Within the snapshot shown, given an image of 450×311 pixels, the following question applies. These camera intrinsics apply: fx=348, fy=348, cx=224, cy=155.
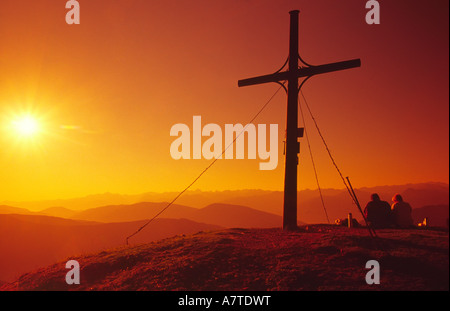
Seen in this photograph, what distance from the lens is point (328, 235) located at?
11500 millimetres

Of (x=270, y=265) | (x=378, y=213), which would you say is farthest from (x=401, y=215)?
(x=270, y=265)

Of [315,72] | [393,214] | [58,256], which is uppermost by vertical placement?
[315,72]

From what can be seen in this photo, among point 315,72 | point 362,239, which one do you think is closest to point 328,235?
point 362,239

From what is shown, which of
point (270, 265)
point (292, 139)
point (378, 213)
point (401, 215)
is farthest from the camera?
point (292, 139)

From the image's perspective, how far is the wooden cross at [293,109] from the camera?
525 inches

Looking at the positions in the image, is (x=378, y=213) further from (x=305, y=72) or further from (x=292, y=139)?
(x=305, y=72)

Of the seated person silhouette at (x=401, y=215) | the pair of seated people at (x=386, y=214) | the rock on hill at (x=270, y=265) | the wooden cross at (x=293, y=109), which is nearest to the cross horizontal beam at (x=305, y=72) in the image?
the wooden cross at (x=293, y=109)

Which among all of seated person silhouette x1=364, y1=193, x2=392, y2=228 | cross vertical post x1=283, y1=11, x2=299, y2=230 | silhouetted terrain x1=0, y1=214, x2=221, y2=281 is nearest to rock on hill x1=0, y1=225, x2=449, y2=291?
cross vertical post x1=283, y1=11, x2=299, y2=230

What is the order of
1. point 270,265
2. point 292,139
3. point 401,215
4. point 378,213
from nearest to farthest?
point 270,265, point 378,213, point 401,215, point 292,139

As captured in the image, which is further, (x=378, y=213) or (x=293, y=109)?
(x=293, y=109)

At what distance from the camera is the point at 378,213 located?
494 inches

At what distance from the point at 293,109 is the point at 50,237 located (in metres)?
131
